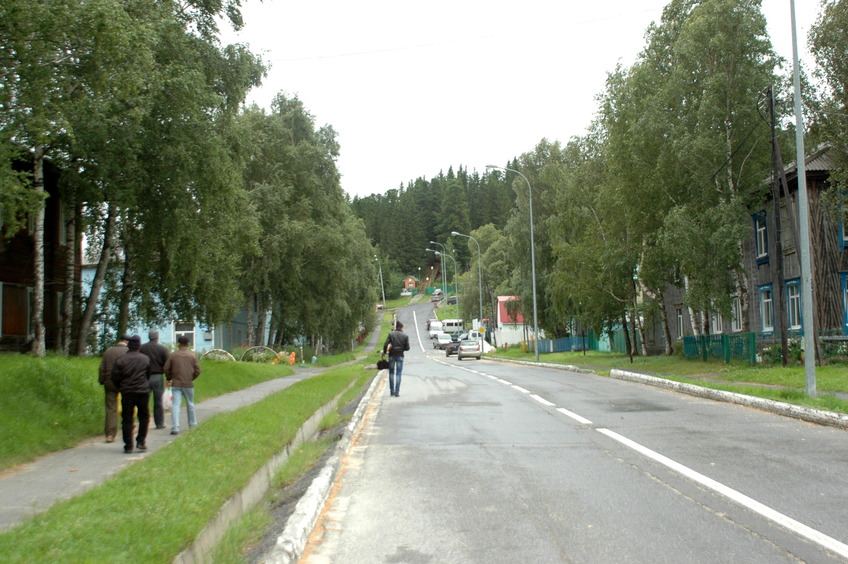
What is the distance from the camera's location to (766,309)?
31.8 m

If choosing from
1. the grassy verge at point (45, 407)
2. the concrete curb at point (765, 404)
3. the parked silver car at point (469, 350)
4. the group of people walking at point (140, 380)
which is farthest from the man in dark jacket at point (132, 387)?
the parked silver car at point (469, 350)

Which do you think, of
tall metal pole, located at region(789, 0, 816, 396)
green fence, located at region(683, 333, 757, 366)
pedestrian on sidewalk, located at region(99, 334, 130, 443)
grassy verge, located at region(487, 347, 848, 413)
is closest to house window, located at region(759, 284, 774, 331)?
green fence, located at region(683, 333, 757, 366)

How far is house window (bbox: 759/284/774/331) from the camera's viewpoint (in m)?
31.3

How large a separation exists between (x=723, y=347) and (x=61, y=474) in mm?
25532

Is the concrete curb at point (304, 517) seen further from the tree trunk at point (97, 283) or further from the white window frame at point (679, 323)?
the white window frame at point (679, 323)

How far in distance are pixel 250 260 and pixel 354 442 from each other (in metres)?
30.8

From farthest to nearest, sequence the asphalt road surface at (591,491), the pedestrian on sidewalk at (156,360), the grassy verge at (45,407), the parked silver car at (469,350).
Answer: the parked silver car at (469,350)
the pedestrian on sidewalk at (156,360)
the grassy verge at (45,407)
the asphalt road surface at (591,491)

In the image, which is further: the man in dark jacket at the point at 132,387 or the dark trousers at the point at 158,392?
the dark trousers at the point at 158,392

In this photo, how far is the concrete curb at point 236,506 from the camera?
5.27m

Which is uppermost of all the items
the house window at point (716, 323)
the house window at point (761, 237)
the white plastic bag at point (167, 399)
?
the house window at point (761, 237)

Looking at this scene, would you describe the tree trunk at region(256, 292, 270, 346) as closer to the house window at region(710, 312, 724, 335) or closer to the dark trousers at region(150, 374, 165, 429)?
the house window at region(710, 312, 724, 335)

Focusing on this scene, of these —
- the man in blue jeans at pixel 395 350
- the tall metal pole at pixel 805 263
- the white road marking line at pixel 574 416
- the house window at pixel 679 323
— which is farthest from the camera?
the house window at pixel 679 323

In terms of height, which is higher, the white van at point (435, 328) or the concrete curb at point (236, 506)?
the white van at point (435, 328)

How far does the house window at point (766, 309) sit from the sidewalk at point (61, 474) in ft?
86.9
